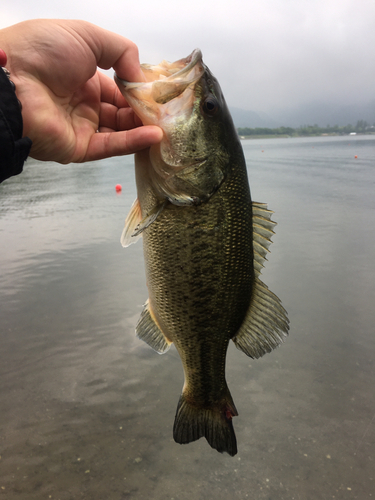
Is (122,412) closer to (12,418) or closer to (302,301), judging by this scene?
(12,418)

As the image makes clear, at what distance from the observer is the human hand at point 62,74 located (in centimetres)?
161

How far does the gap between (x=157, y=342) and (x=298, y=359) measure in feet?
7.21

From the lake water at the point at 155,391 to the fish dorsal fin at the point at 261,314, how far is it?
4.23 feet

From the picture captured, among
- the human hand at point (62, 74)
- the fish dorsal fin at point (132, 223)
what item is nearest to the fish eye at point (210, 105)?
the human hand at point (62, 74)

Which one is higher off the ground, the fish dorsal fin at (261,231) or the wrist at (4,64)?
the wrist at (4,64)

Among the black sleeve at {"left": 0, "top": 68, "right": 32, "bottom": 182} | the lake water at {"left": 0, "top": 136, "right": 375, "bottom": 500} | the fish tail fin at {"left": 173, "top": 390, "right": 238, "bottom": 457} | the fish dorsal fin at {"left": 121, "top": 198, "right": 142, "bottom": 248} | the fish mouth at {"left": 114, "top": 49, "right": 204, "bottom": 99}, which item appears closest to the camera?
the black sleeve at {"left": 0, "top": 68, "right": 32, "bottom": 182}

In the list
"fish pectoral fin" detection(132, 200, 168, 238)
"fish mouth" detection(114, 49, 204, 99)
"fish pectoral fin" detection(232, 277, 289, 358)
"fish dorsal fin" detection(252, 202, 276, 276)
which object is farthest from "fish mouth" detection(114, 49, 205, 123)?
"fish pectoral fin" detection(232, 277, 289, 358)

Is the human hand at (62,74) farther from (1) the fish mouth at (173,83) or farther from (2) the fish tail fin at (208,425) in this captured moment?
(2) the fish tail fin at (208,425)

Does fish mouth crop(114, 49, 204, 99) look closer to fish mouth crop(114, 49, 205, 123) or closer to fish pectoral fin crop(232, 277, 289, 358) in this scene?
fish mouth crop(114, 49, 205, 123)

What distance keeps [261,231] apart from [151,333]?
2.82 feet

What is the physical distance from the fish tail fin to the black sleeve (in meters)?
1.52

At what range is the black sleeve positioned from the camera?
1.42m

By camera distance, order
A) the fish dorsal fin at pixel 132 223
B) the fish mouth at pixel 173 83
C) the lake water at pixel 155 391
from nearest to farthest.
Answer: the fish mouth at pixel 173 83
the fish dorsal fin at pixel 132 223
the lake water at pixel 155 391

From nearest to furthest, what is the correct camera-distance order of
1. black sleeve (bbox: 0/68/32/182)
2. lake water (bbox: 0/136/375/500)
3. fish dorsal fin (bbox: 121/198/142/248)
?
1. black sleeve (bbox: 0/68/32/182)
2. fish dorsal fin (bbox: 121/198/142/248)
3. lake water (bbox: 0/136/375/500)
